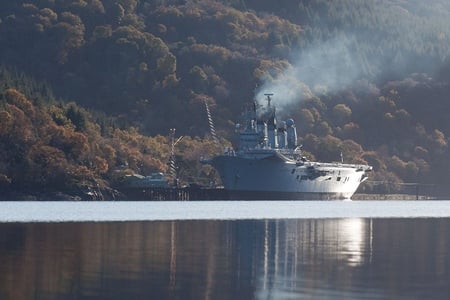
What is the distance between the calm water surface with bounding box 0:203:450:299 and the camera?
163ft

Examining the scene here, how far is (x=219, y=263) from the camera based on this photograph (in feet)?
199

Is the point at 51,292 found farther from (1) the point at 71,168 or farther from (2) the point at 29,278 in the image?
(1) the point at 71,168

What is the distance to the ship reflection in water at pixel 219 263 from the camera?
1950 inches

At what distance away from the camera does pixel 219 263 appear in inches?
2387

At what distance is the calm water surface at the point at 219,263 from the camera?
49541mm

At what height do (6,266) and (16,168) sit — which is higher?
(16,168)

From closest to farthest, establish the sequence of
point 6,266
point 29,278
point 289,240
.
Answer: point 29,278
point 6,266
point 289,240

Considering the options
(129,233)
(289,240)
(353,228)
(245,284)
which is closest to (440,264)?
(245,284)

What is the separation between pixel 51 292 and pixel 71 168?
147175 mm

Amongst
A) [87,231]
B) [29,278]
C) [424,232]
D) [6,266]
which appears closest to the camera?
[29,278]

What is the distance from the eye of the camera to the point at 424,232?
294 feet

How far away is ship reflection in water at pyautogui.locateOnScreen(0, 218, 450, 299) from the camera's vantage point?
49.5 metres

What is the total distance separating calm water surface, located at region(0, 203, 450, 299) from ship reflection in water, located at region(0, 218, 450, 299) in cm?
5

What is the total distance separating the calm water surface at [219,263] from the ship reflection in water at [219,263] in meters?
0.05
